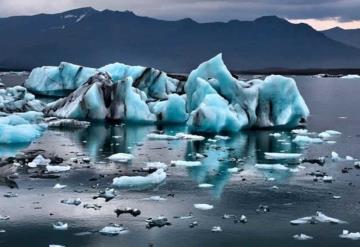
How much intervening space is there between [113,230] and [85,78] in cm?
2987

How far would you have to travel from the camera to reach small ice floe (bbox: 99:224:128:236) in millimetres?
10859

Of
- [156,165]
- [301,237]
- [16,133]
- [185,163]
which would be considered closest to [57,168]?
[156,165]

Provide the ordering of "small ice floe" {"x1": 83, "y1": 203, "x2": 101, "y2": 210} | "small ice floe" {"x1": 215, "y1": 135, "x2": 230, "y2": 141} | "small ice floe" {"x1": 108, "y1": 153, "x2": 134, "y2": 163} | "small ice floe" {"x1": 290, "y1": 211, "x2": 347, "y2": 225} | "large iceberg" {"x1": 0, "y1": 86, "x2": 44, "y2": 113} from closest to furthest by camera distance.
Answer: "small ice floe" {"x1": 290, "y1": 211, "x2": 347, "y2": 225} → "small ice floe" {"x1": 83, "y1": 203, "x2": 101, "y2": 210} → "small ice floe" {"x1": 108, "y1": 153, "x2": 134, "y2": 163} → "small ice floe" {"x1": 215, "y1": 135, "x2": 230, "y2": 141} → "large iceberg" {"x1": 0, "y1": 86, "x2": 44, "y2": 113}

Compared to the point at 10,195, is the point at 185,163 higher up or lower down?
higher up

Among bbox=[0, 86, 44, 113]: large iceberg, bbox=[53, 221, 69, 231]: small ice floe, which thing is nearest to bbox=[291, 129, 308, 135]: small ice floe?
bbox=[0, 86, 44, 113]: large iceberg

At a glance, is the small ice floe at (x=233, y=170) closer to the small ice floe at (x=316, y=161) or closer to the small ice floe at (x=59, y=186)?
the small ice floe at (x=316, y=161)

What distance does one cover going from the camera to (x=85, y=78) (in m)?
40.0

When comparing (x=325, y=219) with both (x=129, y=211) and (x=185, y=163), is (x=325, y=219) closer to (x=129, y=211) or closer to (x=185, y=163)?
(x=129, y=211)

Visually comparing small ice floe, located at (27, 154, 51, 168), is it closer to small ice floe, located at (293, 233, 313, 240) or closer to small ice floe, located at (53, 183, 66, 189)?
small ice floe, located at (53, 183, 66, 189)

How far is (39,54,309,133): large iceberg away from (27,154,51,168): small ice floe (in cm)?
819

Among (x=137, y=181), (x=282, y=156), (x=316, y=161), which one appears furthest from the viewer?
(x=282, y=156)

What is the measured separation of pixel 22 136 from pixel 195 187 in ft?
28.9

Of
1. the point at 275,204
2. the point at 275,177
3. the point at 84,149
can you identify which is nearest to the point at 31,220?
the point at 275,204

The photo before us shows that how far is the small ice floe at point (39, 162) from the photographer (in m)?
16.7
